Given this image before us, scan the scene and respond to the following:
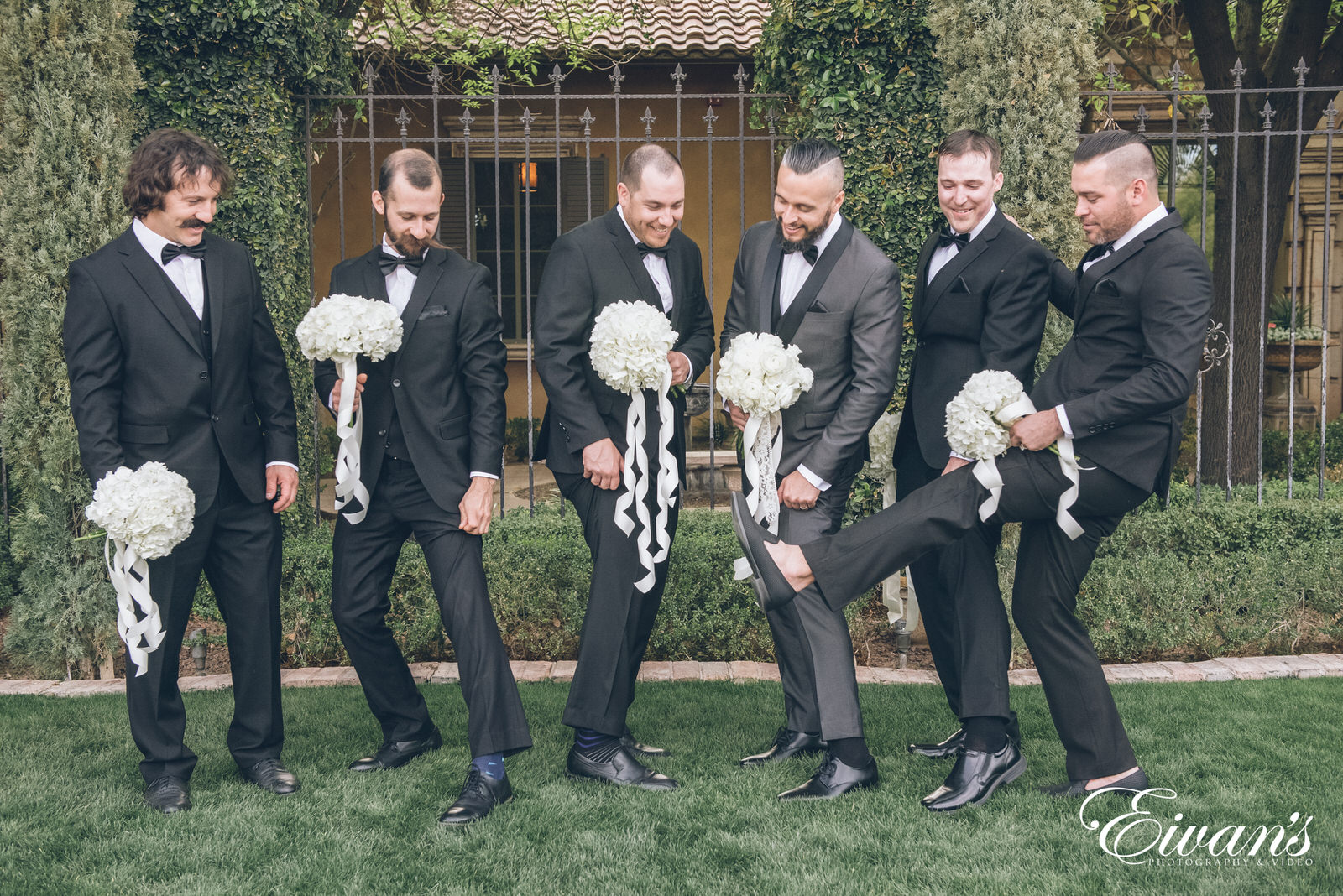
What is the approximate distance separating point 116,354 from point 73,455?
2.05m

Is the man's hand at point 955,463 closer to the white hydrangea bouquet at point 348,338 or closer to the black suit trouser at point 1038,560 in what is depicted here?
the black suit trouser at point 1038,560

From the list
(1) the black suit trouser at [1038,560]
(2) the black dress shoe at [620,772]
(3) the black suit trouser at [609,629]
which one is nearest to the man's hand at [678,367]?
(3) the black suit trouser at [609,629]

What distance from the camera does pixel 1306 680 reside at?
5.03m

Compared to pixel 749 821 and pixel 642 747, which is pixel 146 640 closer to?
pixel 642 747

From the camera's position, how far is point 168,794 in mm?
3580

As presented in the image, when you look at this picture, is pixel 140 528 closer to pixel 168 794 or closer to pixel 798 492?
pixel 168 794

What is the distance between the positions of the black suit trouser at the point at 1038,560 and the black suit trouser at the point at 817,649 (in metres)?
0.13

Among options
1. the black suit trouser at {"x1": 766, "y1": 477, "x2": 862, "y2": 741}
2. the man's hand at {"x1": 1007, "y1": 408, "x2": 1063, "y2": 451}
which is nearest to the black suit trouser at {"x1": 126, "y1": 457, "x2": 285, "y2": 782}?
the black suit trouser at {"x1": 766, "y1": 477, "x2": 862, "y2": 741}

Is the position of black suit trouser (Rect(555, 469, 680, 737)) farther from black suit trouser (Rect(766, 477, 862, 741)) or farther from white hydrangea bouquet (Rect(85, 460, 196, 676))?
white hydrangea bouquet (Rect(85, 460, 196, 676))

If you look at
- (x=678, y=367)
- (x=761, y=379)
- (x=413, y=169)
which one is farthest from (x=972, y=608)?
(x=413, y=169)

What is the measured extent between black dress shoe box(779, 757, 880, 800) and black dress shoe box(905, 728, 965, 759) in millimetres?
494

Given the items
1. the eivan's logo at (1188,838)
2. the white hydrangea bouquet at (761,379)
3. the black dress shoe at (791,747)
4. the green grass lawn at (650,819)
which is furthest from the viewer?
the black dress shoe at (791,747)

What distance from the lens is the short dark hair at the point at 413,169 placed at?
3582 millimetres

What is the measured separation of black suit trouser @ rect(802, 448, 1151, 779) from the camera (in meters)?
3.51
